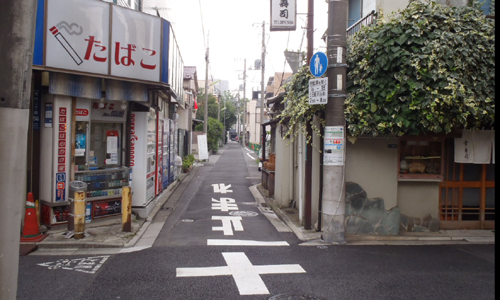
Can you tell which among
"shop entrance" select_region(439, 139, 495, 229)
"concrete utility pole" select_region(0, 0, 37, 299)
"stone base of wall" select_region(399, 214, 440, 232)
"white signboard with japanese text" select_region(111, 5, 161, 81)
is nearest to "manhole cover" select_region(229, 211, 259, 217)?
"stone base of wall" select_region(399, 214, 440, 232)

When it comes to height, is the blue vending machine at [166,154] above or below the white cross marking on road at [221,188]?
above

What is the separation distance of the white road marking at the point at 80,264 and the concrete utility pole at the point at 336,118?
448 cm

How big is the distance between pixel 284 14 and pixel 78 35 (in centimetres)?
479

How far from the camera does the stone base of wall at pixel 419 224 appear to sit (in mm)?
8938

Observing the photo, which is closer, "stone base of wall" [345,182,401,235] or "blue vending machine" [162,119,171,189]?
"stone base of wall" [345,182,401,235]

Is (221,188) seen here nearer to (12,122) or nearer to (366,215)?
(366,215)

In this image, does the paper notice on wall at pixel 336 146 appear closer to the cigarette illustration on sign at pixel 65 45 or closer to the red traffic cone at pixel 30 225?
the cigarette illustration on sign at pixel 65 45

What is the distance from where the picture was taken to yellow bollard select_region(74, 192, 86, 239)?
752 cm

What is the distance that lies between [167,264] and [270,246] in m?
2.24

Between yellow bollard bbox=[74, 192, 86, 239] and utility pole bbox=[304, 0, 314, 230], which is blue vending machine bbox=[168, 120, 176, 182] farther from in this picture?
yellow bollard bbox=[74, 192, 86, 239]

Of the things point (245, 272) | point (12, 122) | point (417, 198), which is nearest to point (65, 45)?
point (12, 122)

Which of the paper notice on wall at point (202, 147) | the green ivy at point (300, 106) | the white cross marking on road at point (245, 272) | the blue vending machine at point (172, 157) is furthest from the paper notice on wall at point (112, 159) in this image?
the paper notice on wall at point (202, 147)

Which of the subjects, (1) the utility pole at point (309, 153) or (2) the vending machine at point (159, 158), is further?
(2) the vending machine at point (159, 158)

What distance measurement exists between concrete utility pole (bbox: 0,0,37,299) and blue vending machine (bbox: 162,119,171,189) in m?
10.1
